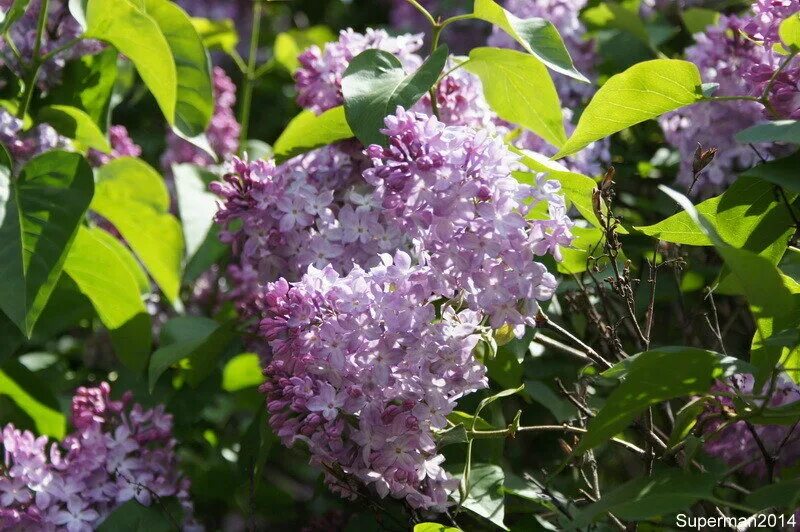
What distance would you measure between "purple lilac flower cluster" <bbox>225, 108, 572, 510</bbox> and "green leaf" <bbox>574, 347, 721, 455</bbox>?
0.52ft

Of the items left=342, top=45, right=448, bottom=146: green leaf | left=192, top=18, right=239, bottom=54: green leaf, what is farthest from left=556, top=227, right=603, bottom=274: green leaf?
left=192, top=18, right=239, bottom=54: green leaf

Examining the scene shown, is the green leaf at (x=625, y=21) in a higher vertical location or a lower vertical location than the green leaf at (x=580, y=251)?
higher

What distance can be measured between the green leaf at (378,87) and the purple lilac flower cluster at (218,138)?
1.03 m

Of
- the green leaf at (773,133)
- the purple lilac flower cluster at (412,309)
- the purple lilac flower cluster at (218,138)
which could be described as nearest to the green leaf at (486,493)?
the purple lilac flower cluster at (412,309)

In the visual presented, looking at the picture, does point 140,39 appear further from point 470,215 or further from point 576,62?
point 576,62

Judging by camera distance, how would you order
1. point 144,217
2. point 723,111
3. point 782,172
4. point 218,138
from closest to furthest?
point 782,172 → point 723,111 → point 144,217 → point 218,138

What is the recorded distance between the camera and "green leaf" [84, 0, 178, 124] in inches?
61.4

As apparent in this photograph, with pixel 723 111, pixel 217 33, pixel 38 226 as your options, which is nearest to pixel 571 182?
pixel 723 111

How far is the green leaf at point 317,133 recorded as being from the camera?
4.95ft

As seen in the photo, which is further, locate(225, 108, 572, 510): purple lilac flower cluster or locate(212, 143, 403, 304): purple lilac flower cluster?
locate(212, 143, 403, 304): purple lilac flower cluster

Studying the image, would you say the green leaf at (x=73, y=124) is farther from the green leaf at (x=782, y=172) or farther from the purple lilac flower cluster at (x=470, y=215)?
the green leaf at (x=782, y=172)

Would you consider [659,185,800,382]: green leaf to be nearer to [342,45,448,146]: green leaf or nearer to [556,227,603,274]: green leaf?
[556,227,603,274]: green leaf

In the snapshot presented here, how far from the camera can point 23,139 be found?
1842 millimetres

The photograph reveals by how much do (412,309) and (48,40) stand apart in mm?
1106
